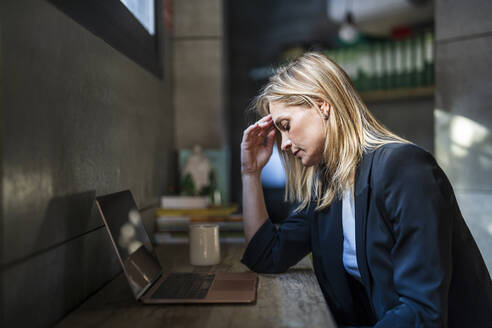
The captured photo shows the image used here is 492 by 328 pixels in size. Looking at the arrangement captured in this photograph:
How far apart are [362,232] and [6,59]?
2.83 ft

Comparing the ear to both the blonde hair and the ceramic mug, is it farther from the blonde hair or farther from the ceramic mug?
the ceramic mug

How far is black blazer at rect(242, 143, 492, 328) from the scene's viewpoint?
83 cm

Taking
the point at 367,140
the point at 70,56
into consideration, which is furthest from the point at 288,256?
the point at 70,56

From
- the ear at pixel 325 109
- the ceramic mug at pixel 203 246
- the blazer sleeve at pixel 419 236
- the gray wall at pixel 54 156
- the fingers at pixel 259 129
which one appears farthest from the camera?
the fingers at pixel 259 129

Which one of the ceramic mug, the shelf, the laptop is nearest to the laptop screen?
the laptop

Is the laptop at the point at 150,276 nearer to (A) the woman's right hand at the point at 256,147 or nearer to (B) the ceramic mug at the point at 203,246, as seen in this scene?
(B) the ceramic mug at the point at 203,246

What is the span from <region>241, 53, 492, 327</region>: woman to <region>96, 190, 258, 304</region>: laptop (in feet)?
0.57

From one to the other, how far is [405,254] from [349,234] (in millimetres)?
275

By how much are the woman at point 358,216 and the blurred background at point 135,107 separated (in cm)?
32

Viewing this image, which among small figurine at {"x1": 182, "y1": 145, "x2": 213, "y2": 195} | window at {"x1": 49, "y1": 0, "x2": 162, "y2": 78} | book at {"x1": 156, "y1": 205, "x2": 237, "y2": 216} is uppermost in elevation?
window at {"x1": 49, "y1": 0, "x2": 162, "y2": 78}

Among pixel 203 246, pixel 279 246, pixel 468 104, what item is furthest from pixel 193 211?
pixel 468 104

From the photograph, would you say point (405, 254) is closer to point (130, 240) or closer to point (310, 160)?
point (310, 160)

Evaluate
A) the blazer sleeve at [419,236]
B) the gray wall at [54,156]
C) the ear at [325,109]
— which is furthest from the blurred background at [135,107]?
the blazer sleeve at [419,236]

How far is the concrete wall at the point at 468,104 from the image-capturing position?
1745 mm
